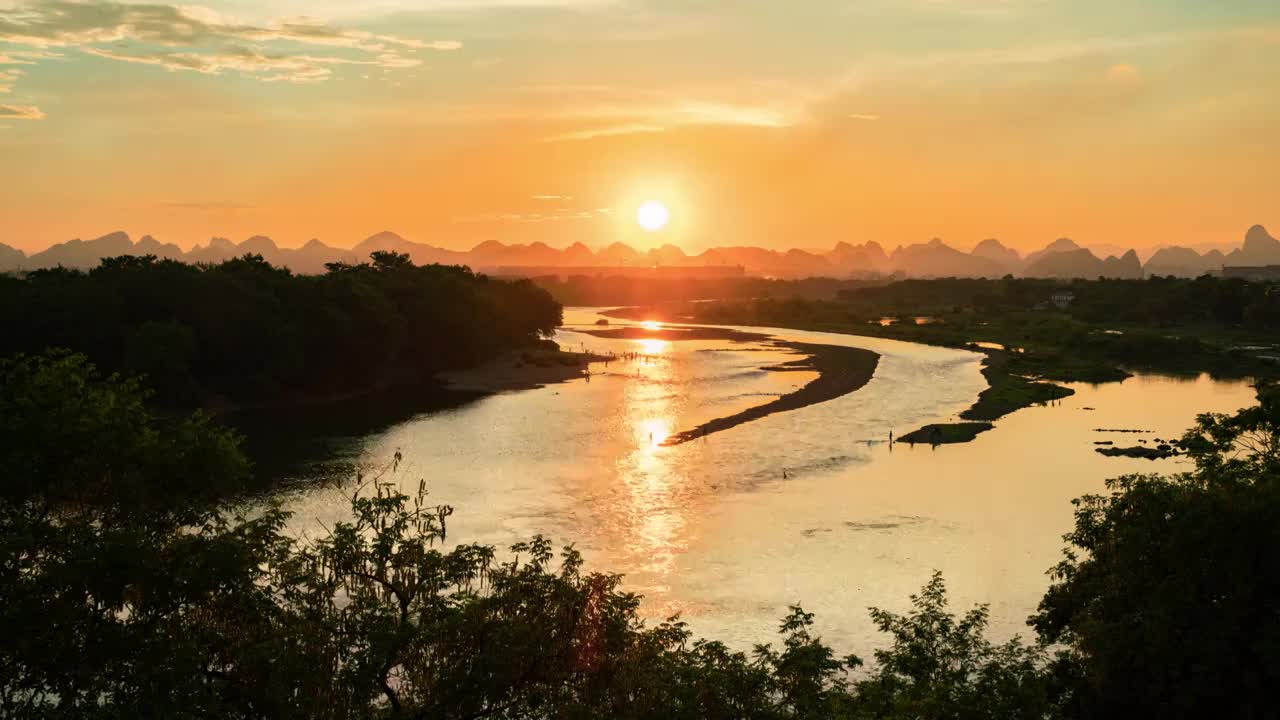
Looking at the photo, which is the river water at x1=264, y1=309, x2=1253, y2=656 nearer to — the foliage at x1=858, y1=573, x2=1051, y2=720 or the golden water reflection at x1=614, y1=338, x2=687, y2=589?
the golden water reflection at x1=614, y1=338, x2=687, y2=589

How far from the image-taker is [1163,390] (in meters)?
121

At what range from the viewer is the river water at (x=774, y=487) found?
48812mm

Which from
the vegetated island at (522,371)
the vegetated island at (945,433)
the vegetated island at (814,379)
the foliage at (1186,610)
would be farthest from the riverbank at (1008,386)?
the foliage at (1186,610)

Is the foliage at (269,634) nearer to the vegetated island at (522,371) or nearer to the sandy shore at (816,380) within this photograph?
the sandy shore at (816,380)

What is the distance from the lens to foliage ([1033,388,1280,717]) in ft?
79.7

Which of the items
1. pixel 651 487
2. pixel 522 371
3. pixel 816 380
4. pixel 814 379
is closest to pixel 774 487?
pixel 651 487

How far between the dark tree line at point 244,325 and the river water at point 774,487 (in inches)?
767

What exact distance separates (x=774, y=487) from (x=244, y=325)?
66.6 metres

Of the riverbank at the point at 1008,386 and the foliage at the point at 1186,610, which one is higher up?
the foliage at the point at 1186,610

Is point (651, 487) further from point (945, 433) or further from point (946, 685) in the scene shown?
point (946, 685)

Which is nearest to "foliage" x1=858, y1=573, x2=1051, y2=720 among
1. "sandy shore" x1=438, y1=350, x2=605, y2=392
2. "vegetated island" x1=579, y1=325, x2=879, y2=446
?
"vegetated island" x1=579, y1=325, x2=879, y2=446

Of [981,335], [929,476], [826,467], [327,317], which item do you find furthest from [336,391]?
[981,335]

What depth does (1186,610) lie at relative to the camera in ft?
83.1

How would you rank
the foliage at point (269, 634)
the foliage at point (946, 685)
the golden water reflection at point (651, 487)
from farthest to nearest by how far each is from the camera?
the golden water reflection at point (651, 487), the foliage at point (946, 685), the foliage at point (269, 634)
